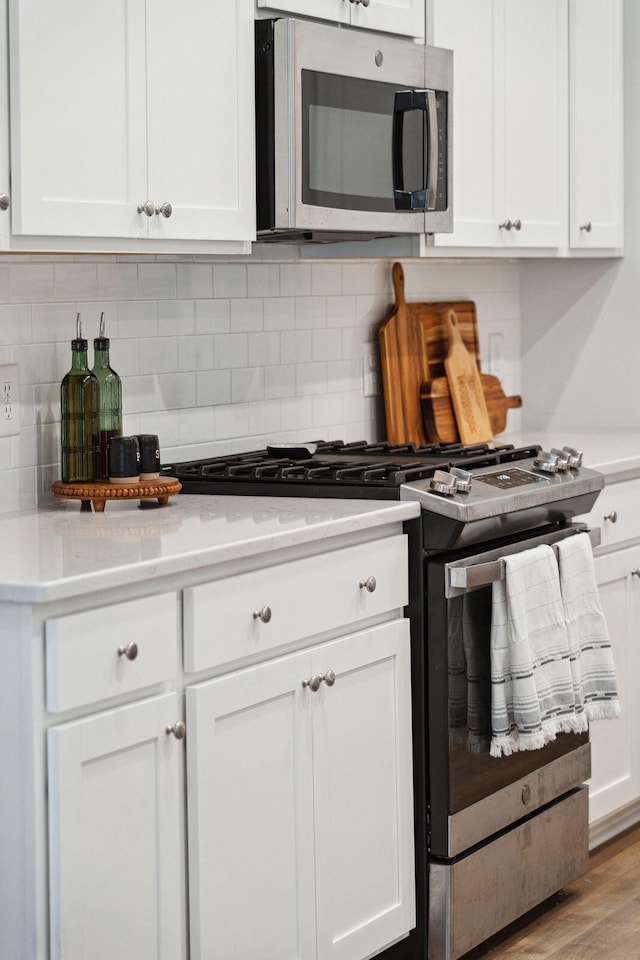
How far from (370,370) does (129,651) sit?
6.28 feet

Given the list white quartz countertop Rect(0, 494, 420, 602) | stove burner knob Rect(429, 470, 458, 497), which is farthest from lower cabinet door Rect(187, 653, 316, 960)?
stove burner knob Rect(429, 470, 458, 497)

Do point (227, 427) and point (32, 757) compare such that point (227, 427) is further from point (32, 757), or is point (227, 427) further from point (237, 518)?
point (32, 757)

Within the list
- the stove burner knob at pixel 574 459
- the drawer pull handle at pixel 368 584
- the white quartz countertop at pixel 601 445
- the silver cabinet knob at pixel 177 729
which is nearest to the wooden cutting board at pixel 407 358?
the white quartz countertop at pixel 601 445

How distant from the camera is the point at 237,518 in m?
2.65

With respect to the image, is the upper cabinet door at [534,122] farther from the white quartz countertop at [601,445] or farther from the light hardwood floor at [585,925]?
the light hardwood floor at [585,925]

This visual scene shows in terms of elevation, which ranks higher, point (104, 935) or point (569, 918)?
point (104, 935)

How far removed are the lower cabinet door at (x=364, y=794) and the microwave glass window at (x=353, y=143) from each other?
1.00 metres

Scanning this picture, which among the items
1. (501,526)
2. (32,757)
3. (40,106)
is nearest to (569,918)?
(501,526)

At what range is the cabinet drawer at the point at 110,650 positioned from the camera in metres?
2.05

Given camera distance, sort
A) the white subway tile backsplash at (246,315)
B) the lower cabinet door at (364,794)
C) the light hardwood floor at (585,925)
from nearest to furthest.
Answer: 1. the lower cabinet door at (364,794)
2. the light hardwood floor at (585,925)
3. the white subway tile backsplash at (246,315)

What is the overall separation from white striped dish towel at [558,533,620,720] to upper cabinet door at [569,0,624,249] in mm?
1313

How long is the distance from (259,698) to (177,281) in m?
1.21

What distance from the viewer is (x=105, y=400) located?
9.53 feet

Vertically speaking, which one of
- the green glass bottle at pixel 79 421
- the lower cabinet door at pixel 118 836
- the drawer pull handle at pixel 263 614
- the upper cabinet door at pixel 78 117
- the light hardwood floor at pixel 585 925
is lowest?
the light hardwood floor at pixel 585 925
